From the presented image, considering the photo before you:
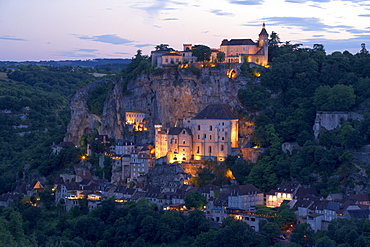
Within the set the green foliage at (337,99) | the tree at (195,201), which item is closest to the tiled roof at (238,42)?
the green foliage at (337,99)

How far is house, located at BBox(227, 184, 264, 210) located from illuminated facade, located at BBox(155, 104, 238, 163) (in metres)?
9.32

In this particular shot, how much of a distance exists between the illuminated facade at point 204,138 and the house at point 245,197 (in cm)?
932

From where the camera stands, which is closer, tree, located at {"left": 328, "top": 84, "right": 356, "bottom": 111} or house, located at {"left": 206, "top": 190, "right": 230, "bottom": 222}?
house, located at {"left": 206, "top": 190, "right": 230, "bottom": 222}

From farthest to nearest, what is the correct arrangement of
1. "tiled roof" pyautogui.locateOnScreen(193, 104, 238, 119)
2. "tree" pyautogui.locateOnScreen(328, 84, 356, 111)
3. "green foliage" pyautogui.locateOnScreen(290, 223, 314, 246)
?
"tiled roof" pyautogui.locateOnScreen(193, 104, 238, 119) → "tree" pyautogui.locateOnScreen(328, 84, 356, 111) → "green foliage" pyautogui.locateOnScreen(290, 223, 314, 246)

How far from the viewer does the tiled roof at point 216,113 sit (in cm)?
7844

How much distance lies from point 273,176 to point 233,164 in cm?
586

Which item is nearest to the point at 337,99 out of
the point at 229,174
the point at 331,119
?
the point at 331,119

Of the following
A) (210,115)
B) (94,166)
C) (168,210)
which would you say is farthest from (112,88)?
(168,210)

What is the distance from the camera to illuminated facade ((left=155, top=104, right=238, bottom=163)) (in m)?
78.0

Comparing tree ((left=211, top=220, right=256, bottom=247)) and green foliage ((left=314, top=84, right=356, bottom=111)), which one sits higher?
green foliage ((left=314, top=84, right=356, bottom=111))

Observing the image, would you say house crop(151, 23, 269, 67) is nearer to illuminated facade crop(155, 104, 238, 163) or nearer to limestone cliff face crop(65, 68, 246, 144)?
limestone cliff face crop(65, 68, 246, 144)

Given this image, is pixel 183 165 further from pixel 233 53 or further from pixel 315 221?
pixel 315 221

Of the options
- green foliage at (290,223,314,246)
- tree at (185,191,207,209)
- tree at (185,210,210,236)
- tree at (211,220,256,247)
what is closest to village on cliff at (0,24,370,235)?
tree at (185,191,207,209)

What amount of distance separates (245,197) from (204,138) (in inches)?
498
